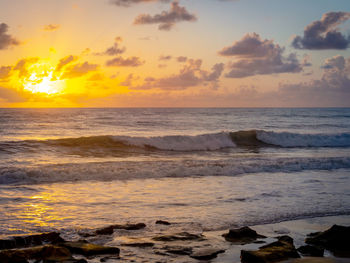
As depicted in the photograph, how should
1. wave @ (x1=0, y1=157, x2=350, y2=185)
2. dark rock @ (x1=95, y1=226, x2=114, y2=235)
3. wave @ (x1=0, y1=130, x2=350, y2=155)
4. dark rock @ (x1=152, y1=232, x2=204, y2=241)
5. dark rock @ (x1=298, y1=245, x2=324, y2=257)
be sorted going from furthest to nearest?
wave @ (x1=0, y1=130, x2=350, y2=155) < wave @ (x1=0, y1=157, x2=350, y2=185) < dark rock @ (x1=95, y1=226, x2=114, y2=235) < dark rock @ (x1=152, y1=232, x2=204, y2=241) < dark rock @ (x1=298, y1=245, x2=324, y2=257)

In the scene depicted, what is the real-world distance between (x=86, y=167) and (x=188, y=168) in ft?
14.1

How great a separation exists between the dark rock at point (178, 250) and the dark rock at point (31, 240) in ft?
6.37

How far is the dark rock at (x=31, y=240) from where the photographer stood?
255 inches

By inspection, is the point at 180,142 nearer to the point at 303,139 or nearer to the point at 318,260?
the point at 303,139

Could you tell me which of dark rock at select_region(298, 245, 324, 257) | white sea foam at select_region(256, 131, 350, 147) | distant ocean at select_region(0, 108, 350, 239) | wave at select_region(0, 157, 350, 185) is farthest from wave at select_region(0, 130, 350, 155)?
dark rock at select_region(298, 245, 324, 257)

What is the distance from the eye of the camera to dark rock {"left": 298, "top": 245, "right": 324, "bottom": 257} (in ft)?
20.3

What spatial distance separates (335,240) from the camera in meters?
6.65

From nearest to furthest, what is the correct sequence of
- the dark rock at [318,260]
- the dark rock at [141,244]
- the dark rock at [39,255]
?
the dark rock at [39,255] → the dark rock at [318,260] → the dark rock at [141,244]

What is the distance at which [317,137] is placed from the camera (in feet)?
110

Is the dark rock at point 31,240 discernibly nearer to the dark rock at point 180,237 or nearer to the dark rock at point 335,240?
the dark rock at point 180,237

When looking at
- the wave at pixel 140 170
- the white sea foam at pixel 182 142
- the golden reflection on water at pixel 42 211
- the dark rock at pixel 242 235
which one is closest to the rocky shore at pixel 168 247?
the dark rock at pixel 242 235

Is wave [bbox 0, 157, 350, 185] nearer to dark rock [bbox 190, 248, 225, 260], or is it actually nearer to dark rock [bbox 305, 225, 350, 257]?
dark rock [bbox 190, 248, 225, 260]

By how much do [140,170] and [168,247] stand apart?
357 inches

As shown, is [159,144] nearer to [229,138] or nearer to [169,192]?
[229,138]
